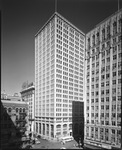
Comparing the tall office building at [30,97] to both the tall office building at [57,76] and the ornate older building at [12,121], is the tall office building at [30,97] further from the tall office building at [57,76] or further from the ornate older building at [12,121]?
the ornate older building at [12,121]

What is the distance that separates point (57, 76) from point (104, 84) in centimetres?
878

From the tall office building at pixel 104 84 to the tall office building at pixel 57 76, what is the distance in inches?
267

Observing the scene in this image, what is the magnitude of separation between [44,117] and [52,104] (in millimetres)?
2960

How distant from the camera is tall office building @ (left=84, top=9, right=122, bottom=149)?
32.3ft

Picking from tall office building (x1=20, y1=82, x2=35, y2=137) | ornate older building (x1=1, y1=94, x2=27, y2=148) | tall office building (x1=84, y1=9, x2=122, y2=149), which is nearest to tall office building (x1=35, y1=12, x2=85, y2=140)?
tall office building (x1=20, y1=82, x2=35, y2=137)

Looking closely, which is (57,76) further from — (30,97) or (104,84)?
(30,97)

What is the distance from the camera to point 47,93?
19594mm

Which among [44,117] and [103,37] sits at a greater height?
[103,37]

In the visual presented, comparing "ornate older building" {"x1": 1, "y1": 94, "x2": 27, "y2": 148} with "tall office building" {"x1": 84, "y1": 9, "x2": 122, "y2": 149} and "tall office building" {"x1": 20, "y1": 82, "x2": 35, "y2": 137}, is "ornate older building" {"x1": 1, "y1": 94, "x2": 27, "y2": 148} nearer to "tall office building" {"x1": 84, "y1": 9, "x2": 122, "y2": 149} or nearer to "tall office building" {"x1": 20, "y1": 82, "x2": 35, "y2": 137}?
"tall office building" {"x1": 20, "y1": 82, "x2": 35, "y2": 137}

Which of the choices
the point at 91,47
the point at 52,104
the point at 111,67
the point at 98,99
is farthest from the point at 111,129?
the point at 52,104

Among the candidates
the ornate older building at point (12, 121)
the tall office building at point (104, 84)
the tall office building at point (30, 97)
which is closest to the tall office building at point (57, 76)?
the tall office building at point (30, 97)

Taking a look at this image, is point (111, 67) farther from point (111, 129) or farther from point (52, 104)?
point (52, 104)

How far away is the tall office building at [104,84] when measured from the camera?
32.3 feet

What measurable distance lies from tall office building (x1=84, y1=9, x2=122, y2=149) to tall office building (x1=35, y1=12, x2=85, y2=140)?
678cm
